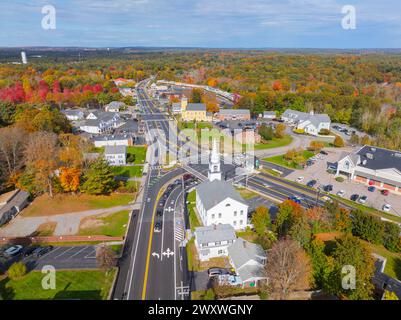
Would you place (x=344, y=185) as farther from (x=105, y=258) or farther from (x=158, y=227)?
(x=105, y=258)

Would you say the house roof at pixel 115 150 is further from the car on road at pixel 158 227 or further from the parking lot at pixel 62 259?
the parking lot at pixel 62 259

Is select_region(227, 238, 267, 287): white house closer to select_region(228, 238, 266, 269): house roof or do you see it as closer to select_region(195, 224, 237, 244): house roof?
select_region(228, 238, 266, 269): house roof

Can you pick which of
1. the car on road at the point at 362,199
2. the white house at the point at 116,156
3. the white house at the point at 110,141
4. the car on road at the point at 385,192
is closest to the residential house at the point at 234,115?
the white house at the point at 110,141

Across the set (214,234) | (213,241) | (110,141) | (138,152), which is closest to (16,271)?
(213,241)

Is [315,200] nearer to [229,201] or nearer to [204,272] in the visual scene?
[229,201]

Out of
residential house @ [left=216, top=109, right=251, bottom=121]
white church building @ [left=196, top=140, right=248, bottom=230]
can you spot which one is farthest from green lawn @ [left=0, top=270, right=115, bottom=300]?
residential house @ [left=216, top=109, right=251, bottom=121]
